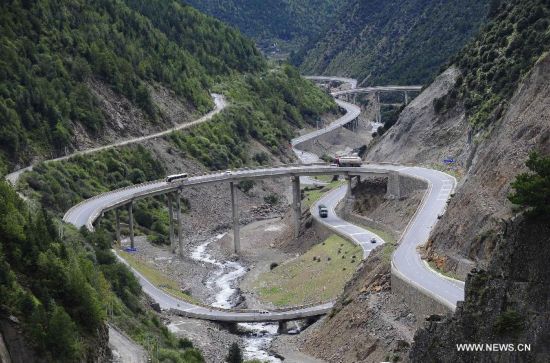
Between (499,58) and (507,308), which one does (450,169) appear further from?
(507,308)

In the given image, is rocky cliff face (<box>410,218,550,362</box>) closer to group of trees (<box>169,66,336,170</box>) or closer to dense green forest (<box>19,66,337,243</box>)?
dense green forest (<box>19,66,337,243</box>)

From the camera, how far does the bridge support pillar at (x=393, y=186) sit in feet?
352

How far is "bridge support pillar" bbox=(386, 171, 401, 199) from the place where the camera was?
107 metres

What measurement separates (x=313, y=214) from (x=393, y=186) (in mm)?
10902

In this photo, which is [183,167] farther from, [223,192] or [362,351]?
[362,351]

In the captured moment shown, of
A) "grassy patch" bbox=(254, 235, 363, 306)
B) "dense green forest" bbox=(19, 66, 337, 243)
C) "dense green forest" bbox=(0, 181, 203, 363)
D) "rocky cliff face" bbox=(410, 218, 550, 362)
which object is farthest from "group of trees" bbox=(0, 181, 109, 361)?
"dense green forest" bbox=(19, 66, 337, 243)

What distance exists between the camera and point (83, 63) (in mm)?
141375

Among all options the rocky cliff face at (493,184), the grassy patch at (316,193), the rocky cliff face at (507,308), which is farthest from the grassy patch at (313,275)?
the rocky cliff face at (507,308)

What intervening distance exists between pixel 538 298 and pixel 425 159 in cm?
7425

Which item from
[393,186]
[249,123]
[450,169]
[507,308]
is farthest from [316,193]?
[507,308]

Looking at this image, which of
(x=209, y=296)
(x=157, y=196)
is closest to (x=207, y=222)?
(x=157, y=196)

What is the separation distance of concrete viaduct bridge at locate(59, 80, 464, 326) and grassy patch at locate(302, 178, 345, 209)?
2946 mm

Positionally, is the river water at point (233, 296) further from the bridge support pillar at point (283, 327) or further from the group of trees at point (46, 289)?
the group of trees at point (46, 289)

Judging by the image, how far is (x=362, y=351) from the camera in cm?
6550
